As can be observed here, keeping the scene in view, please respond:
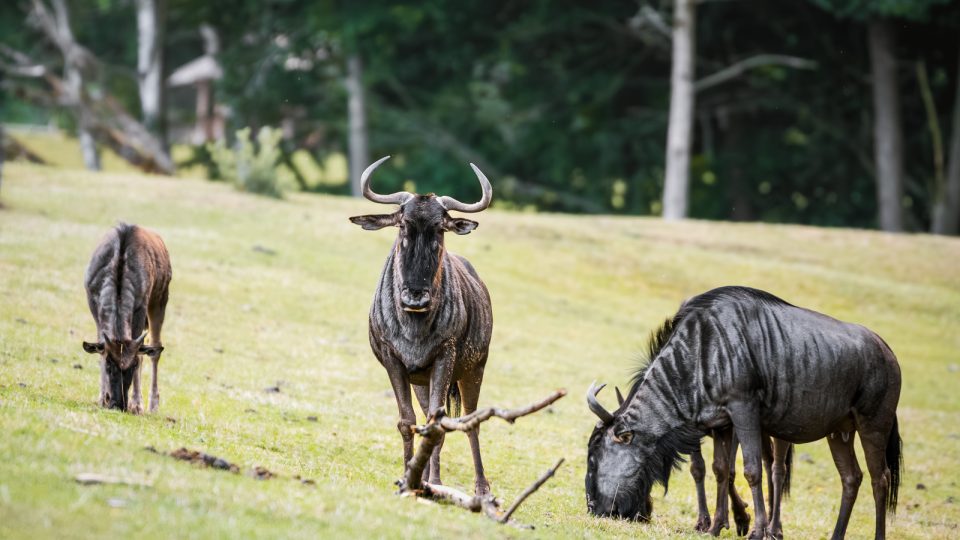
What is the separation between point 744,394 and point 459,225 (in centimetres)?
304

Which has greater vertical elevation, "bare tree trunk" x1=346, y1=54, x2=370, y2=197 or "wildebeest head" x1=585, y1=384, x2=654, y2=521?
"bare tree trunk" x1=346, y1=54, x2=370, y2=197

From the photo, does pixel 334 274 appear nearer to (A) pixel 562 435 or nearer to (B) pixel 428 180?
(A) pixel 562 435

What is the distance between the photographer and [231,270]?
984 inches

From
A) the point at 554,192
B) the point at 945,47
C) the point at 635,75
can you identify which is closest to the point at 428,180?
the point at 554,192

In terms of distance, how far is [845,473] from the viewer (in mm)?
11977

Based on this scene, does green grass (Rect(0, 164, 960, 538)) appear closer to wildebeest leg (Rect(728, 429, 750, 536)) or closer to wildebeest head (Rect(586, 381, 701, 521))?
wildebeest head (Rect(586, 381, 701, 521))

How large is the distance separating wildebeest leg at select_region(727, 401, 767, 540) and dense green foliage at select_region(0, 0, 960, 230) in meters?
35.3

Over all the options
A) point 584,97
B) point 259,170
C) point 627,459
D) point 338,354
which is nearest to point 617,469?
point 627,459

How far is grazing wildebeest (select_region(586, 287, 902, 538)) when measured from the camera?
11.2 metres

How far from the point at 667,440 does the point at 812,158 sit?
41.4 m

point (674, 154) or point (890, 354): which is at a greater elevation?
point (674, 154)

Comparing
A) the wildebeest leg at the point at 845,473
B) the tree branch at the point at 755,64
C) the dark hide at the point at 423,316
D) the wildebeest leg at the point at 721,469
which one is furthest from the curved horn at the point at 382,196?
the tree branch at the point at 755,64

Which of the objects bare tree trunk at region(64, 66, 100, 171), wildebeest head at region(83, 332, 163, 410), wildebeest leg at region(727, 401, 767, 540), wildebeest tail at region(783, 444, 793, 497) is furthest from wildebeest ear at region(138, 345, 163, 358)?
bare tree trunk at region(64, 66, 100, 171)

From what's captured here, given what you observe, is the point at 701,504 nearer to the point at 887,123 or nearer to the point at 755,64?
the point at 887,123
